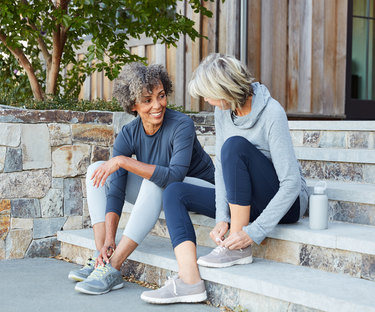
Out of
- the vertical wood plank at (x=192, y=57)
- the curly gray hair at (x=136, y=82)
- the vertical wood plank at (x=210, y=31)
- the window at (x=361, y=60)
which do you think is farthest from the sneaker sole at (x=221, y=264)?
the window at (x=361, y=60)

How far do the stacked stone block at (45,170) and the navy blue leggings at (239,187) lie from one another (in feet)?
3.72

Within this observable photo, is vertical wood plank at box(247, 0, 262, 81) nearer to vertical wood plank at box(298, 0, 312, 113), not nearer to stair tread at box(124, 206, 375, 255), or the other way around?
vertical wood plank at box(298, 0, 312, 113)

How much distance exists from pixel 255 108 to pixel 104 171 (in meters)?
0.71

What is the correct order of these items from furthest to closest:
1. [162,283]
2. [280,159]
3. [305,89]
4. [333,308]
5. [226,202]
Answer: [305,89], [162,283], [226,202], [280,159], [333,308]

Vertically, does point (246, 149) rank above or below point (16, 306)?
above

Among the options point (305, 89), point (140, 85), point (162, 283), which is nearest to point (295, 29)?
point (305, 89)

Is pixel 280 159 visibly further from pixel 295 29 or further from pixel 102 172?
pixel 295 29

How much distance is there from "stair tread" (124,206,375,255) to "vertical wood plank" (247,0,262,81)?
7.74ft

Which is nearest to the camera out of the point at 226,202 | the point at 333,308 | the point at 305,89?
the point at 333,308

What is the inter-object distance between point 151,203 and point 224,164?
1.26 ft

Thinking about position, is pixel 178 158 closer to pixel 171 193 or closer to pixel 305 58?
pixel 171 193

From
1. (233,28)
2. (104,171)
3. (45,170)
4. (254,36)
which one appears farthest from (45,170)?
(254,36)

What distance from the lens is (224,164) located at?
2260mm

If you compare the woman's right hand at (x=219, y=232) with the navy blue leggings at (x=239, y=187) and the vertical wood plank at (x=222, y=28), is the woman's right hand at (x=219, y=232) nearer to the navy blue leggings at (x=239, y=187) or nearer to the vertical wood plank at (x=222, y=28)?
the navy blue leggings at (x=239, y=187)
